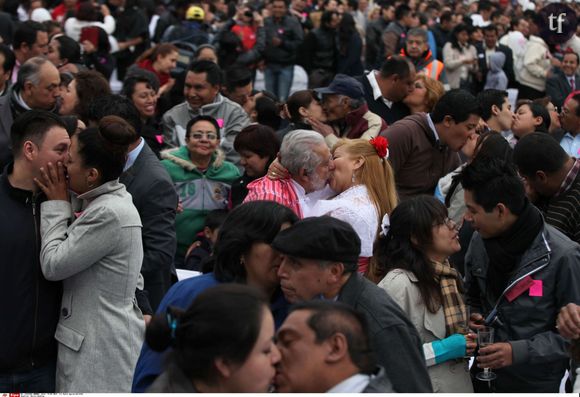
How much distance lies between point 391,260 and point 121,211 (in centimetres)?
122

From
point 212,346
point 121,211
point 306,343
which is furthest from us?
point 121,211

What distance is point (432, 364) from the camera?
13.3 feet

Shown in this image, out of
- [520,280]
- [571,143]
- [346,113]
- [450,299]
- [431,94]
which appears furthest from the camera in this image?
[571,143]

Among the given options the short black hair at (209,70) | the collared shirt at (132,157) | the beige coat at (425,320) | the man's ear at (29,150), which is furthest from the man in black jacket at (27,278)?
the short black hair at (209,70)

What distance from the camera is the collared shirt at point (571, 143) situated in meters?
7.53

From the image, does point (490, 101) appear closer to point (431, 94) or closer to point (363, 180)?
point (431, 94)

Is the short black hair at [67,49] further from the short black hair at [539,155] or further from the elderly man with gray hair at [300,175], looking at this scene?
the short black hair at [539,155]

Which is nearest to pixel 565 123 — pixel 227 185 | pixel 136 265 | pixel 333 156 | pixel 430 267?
pixel 227 185

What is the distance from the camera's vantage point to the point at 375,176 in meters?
4.75

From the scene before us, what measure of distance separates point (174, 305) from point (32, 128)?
127 cm

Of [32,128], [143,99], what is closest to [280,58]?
[143,99]

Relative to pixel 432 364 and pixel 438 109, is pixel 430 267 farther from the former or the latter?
pixel 438 109

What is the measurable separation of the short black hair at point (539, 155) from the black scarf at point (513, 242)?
2.23 feet

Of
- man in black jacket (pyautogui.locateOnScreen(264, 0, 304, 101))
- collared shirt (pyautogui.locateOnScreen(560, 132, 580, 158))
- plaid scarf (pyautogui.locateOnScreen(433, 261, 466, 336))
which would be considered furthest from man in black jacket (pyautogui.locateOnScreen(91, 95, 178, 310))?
man in black jacket (pyautogui.locateOnScreen(264, 0, 304, 101))
